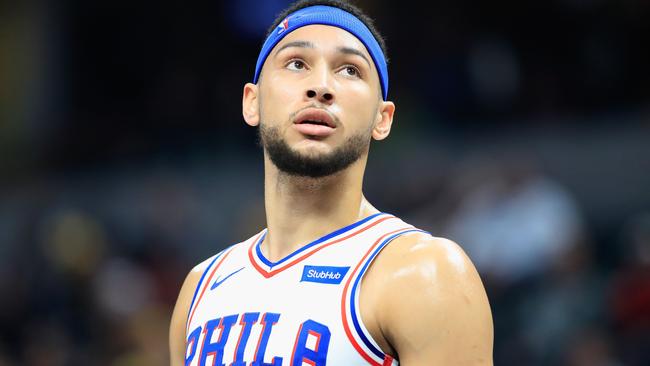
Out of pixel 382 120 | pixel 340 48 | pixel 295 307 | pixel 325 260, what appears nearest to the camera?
pixel 295 307

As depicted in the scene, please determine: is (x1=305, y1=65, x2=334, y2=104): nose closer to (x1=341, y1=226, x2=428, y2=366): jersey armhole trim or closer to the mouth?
the mouth

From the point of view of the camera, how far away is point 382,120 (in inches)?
185

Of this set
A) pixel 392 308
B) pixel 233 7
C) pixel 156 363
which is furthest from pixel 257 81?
pixel 233 7

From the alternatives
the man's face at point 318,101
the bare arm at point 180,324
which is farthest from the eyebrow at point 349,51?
the bare arm at point 180,324

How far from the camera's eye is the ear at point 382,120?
15.3ft

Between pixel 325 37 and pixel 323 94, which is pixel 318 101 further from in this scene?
pixel 325 37

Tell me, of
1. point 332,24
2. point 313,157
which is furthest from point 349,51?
point 313,157

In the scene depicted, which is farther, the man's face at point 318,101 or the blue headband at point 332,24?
the blue headband at point 332,24

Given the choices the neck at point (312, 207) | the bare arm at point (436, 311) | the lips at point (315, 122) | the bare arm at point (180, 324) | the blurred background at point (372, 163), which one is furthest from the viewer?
the blurred background at point (372, 163)

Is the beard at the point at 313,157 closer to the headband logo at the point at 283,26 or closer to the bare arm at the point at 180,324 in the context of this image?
the headband logo at the point at 283,26

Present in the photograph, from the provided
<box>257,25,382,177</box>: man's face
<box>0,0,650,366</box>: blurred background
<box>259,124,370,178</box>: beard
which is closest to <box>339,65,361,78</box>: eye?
<box>257,25,382,177</box>: man's face

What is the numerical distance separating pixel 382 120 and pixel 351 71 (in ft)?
0.96

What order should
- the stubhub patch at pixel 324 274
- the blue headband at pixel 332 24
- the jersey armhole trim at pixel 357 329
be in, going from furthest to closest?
the blue headband at pixel 332 24 → the stubhub patch at pixel 324 274 → the jersey armhole trim at pixel 357 329

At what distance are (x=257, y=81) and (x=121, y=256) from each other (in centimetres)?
802
